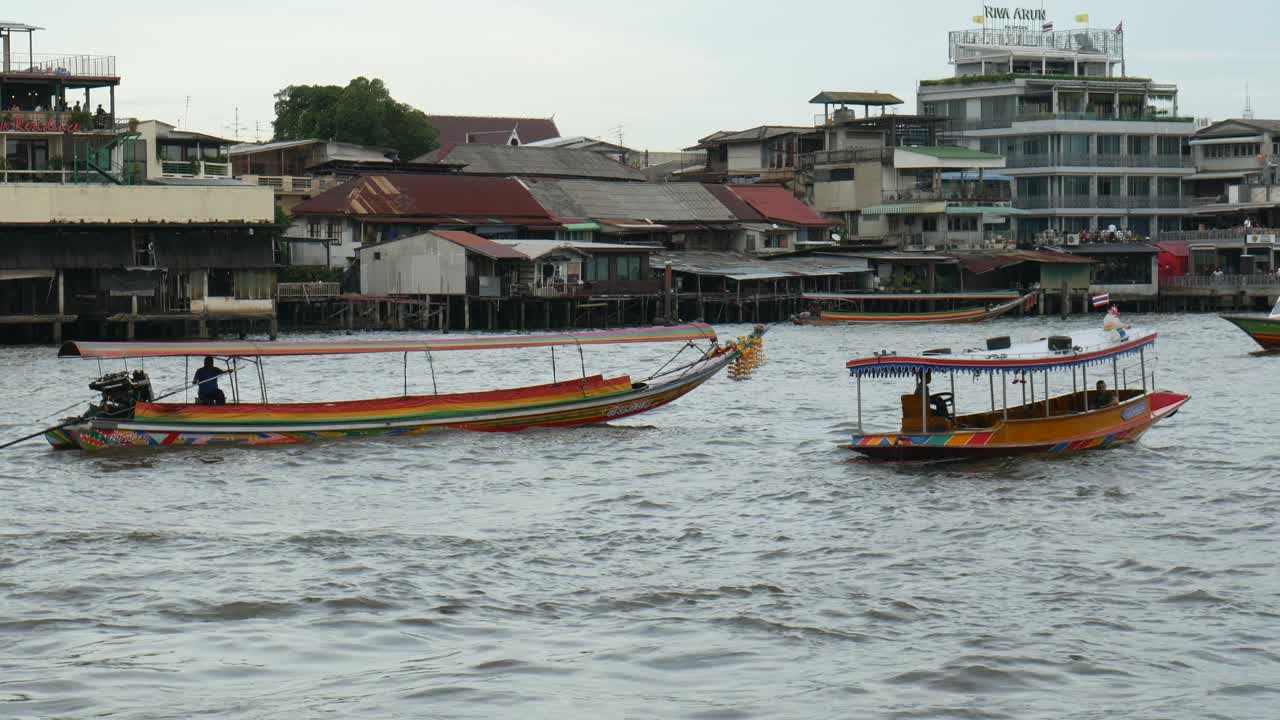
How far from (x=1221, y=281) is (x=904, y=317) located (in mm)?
19596

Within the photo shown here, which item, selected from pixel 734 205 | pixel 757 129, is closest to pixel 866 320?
pixel 734 205

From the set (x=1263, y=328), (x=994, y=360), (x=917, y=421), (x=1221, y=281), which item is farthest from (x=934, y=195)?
(x=994, y=360)

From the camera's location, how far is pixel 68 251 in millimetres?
56625

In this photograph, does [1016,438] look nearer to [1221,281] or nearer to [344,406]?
[344,406]

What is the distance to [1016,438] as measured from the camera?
2389 centimetres

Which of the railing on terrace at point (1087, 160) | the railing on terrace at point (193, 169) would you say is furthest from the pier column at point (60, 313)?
the railing on terrace at point (1087, 160)

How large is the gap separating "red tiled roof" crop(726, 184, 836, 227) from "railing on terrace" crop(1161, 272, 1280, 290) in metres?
17.0

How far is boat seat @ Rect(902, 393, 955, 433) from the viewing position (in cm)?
2433

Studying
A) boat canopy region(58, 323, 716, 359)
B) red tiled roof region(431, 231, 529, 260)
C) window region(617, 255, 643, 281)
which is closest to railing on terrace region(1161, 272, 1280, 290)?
window region(617, 255, 643, 281)

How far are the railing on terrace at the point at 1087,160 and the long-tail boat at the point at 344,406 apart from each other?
2291 inches

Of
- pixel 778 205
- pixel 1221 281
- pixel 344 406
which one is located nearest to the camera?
pixel 344 406

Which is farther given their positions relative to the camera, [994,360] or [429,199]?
[429,199]

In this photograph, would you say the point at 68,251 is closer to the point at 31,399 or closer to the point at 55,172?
the point at 55,172

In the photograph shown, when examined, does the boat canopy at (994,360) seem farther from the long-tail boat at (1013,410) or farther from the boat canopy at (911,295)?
the boat canopy at (911,295)
